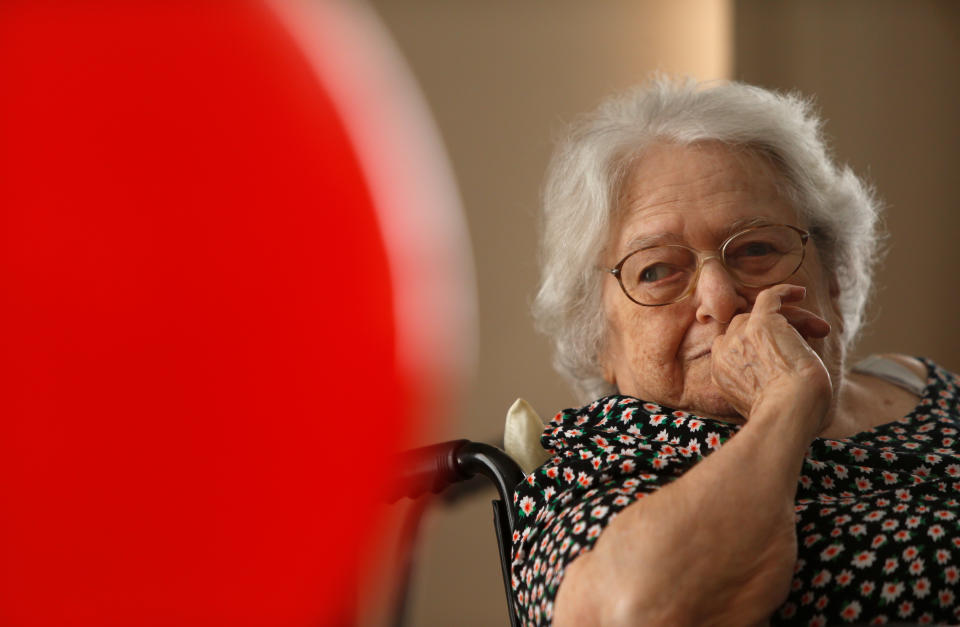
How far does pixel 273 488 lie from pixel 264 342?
0.09 m

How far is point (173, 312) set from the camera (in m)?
0.48

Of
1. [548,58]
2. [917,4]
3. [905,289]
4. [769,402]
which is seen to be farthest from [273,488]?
[917,4]

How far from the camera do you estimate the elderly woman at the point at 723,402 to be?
787mm

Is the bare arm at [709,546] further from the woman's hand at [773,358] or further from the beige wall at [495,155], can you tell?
the beige wall at [495,155]

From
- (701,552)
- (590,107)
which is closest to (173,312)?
(701,552)

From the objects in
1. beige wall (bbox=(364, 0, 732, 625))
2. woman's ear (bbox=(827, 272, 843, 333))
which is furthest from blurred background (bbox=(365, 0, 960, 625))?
woman's ear (bbox=(827, 272, 843, 333))

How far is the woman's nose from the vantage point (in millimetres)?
1050

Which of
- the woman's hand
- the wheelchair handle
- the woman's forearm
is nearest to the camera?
the woman's forearm

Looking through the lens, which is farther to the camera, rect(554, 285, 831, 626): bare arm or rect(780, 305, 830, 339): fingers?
rect(780, 305, 830, 339): fingers

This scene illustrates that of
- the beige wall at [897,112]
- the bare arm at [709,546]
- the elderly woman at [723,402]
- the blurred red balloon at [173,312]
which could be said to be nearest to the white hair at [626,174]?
the elderly woman at [723,402]

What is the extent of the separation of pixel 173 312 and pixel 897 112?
289 cm

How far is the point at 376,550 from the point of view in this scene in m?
0.59

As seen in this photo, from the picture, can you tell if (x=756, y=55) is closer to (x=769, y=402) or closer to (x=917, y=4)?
(x=917, y=4)

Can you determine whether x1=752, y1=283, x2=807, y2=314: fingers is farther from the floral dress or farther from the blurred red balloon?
the blurred red balloon
